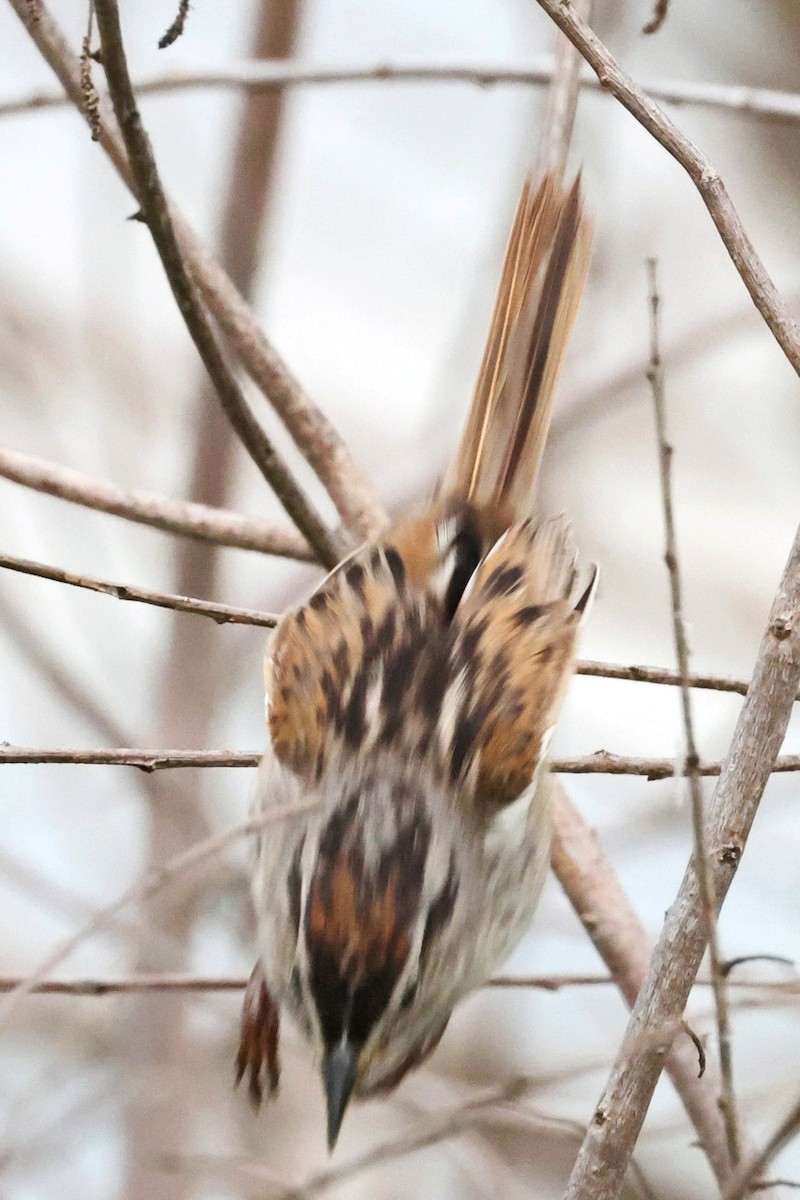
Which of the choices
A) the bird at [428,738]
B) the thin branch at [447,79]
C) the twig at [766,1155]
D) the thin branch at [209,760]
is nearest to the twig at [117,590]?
the thin branch at [209,760]

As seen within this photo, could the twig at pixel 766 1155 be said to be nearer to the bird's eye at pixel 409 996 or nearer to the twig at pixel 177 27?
the bird's eye at pixel 409 996

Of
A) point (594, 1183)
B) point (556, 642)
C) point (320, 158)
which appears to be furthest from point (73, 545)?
point (594, 1183)

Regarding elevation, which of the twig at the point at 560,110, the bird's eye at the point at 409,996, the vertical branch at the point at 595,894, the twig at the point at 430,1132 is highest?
the twig at the point at 560,110

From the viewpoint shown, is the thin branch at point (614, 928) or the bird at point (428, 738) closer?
the bird at point (428, 738)

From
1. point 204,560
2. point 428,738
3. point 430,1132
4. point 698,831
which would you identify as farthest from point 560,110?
point 204,560

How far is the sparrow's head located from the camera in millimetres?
2545

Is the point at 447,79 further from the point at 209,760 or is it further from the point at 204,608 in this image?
the point at 209,760

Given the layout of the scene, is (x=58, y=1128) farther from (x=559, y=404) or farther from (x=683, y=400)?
(x=683, y=400)

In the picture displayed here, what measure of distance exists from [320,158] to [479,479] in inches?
155

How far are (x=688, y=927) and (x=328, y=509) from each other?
4.23 metres

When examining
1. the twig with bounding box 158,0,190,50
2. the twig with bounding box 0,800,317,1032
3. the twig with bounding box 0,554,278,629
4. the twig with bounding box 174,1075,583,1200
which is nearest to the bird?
the twig with bounding box 174,1075,583,1200

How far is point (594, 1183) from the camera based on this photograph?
1.93 meters

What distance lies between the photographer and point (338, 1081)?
8.29ft

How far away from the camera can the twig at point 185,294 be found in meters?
2.35
